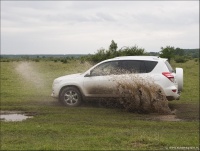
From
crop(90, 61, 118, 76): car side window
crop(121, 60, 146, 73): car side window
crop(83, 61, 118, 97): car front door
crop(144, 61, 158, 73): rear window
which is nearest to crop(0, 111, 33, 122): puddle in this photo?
crop(83, 61, 118, 97): car front door

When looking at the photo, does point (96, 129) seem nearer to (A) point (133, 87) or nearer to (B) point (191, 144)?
(B) point (191, 144)

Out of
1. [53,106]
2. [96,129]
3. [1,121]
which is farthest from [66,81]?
[96,129]

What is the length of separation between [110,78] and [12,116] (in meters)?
3.44

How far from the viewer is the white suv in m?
12.3

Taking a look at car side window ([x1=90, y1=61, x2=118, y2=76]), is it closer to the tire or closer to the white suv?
the white suv

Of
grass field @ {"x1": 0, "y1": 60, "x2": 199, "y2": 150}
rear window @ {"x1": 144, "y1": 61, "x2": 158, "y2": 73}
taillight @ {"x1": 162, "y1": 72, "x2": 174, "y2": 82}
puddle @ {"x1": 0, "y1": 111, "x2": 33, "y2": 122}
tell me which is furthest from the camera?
rear window @ {"x1": 144, "y1": 61, "x2": 158, "y2": 73}

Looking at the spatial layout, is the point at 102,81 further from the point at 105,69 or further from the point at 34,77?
Result: the point at 34,77

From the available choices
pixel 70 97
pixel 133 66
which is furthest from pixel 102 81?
pixel 70 97

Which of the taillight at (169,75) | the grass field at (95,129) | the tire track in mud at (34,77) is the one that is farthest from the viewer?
the tire track in mud at (34,77)

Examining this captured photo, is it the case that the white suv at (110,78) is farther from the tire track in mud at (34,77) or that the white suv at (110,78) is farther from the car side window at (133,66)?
the tire track in mud at (34,77)

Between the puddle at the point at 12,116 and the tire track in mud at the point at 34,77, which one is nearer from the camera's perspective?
the puddle at the point at 12,116

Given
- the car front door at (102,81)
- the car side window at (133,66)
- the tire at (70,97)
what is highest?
the car side window at (133,66)

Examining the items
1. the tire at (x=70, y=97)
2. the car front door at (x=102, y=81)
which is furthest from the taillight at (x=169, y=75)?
the tire at (x=70, y=97)

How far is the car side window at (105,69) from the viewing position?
12781 mm
